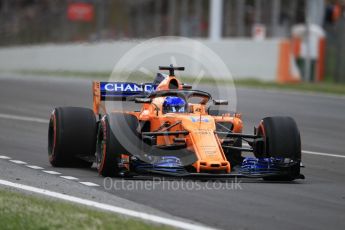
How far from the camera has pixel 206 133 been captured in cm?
1159

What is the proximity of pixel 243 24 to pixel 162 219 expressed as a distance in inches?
1161

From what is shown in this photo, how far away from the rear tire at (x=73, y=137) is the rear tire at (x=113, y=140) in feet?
2.85

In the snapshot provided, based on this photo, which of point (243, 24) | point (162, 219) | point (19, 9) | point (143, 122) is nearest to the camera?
point (162, 219)

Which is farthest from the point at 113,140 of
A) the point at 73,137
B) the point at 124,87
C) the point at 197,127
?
the point at 124,87

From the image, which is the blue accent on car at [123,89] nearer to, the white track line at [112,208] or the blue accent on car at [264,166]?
the blue accent on car at [264,166]

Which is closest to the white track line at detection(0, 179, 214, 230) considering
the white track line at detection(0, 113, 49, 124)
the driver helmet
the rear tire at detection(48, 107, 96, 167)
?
the rear tire at detection(48, 107, 96, 167)

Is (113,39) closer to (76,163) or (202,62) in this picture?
(202,62)

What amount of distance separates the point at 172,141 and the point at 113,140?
0.83 m

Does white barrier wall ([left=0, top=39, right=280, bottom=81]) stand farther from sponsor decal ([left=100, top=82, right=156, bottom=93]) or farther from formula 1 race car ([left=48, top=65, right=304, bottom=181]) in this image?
formula 1 race car ([left=48, top=65, right=304, bottom=181])

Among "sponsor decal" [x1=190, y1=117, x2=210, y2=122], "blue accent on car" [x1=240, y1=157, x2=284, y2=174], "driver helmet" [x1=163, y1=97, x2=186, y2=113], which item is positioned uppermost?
"driver helmet" [x1=163, y1=97, x2=186, y2=113]

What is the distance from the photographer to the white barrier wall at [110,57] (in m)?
32.2

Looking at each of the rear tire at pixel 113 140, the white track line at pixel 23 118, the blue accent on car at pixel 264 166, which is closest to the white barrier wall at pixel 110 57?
the white track line at pixel 23 118

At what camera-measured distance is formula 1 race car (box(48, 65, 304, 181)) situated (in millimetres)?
11414

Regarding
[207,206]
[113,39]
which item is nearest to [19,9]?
[113,39]
